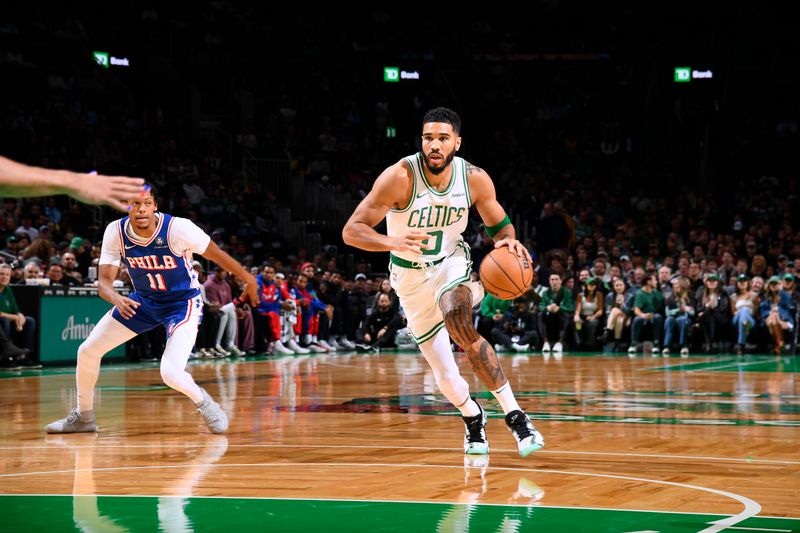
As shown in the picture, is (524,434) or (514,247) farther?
(514,247)

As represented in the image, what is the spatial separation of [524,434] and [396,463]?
82 centimetres

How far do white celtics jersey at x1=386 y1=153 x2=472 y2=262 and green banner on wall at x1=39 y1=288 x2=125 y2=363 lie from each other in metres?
10.3

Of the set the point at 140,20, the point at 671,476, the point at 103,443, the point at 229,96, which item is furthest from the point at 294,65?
the point at 671,476

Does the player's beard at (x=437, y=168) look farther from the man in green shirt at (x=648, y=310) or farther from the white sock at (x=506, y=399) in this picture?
the man in green shirt at (x=648, y=310)

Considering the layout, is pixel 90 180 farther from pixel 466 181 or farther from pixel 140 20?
pixel 140 20

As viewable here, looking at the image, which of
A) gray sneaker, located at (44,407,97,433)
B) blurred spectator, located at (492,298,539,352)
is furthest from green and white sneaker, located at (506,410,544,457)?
blurred spectator, located at (492,298,539,352)

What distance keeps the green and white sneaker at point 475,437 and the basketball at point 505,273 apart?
842 millimetres

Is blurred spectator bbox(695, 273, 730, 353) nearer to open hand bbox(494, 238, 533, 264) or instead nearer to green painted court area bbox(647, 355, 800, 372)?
green painted court area bbox(647, 355, 800, 372)

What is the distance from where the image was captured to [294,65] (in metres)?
31.2

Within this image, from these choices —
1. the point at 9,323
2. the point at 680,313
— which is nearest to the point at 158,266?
the point at 9,323

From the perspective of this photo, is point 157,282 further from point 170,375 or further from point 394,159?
point 394,159

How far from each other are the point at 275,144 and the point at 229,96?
207cm

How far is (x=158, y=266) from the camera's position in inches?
338

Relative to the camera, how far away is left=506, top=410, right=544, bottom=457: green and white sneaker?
6.79 m
